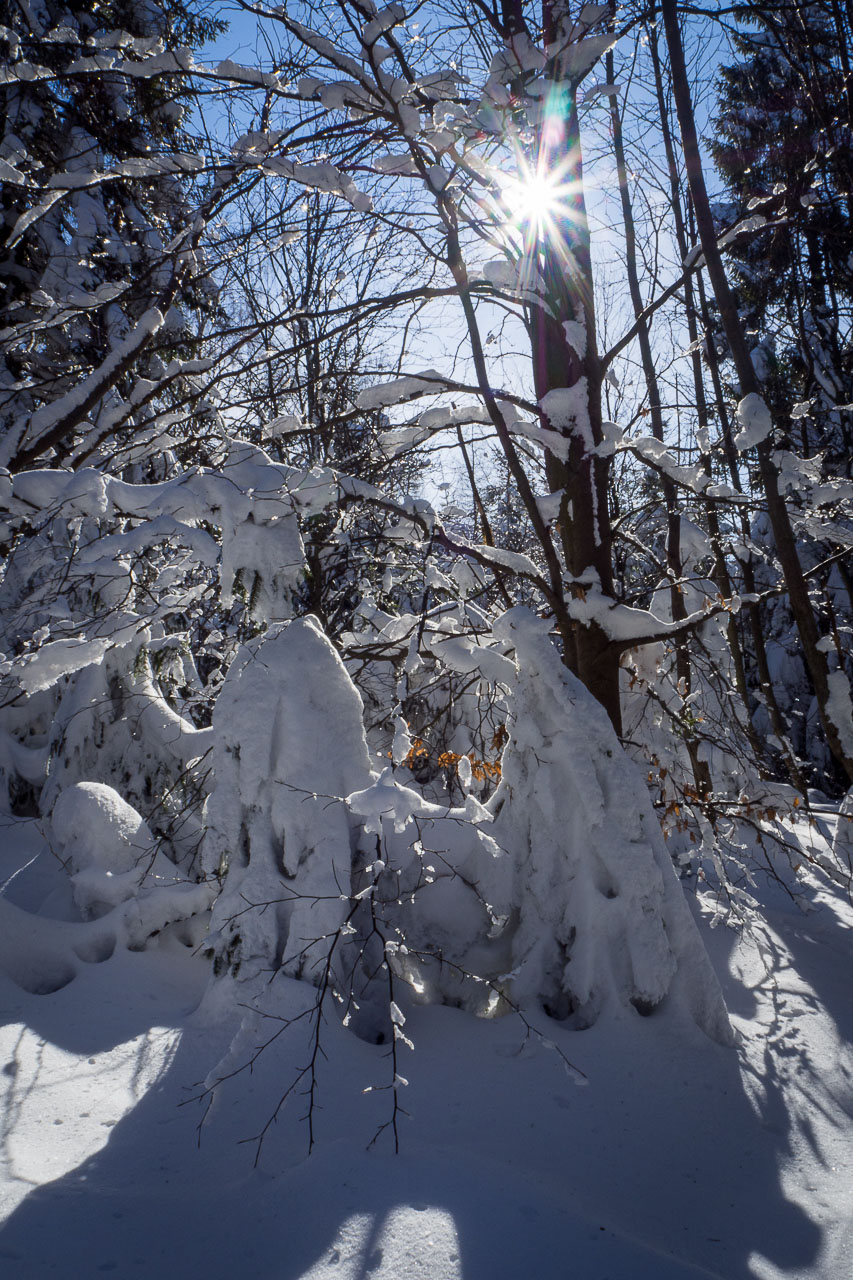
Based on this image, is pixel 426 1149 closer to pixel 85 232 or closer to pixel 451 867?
pixel 451 867

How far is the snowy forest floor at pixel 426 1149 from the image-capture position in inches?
81.8

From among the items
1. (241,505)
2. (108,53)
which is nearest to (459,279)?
(241,505)

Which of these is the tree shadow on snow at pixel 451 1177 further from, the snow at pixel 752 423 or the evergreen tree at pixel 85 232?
the evergreen tree at pixel 85 232

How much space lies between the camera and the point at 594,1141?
107 inches

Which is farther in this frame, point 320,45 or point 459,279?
point 459,279

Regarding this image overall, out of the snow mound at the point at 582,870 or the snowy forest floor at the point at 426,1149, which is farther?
the snow mound at the point at 582,870

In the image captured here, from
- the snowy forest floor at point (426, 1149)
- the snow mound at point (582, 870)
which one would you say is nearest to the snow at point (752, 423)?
the snow mound at point (582, 870)

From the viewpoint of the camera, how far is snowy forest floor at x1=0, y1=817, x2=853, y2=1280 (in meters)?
2.08

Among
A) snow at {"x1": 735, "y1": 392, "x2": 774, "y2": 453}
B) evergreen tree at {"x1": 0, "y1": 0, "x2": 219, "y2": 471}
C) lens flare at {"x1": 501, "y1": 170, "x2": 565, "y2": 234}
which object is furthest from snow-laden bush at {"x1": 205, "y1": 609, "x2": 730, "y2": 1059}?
lens flare at {"x1": 501, "y1": 170, "x2": 565, "y2": 234}

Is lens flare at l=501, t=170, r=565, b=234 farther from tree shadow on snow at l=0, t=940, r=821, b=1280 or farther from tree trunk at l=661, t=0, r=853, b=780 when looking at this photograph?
tree shadow on snow at l=0, t=940, r=821, b=1280

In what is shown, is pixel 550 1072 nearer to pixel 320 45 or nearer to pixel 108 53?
pixel 320 45

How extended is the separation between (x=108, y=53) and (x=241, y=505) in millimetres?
2112

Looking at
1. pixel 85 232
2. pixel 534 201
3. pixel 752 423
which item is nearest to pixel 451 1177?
pixel 752 423

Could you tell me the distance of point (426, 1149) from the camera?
2.53 meters
